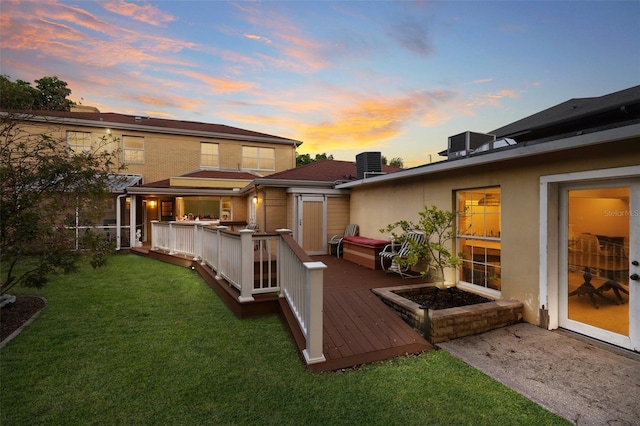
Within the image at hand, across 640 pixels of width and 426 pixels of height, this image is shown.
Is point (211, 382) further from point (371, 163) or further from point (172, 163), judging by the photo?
point (172, 163)

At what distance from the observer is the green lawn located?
239 centimetres

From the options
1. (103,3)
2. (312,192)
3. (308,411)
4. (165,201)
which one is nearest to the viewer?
(308,411)

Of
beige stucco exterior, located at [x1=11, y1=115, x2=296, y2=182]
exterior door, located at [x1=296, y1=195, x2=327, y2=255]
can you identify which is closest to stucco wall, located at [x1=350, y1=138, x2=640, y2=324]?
exterior door, located at [x1=296, y1=195, x2=327, y2=255]

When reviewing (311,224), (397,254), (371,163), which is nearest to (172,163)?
(311,224)

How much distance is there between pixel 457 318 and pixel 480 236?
7.15ft

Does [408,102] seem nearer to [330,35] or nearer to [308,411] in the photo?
[330,35]

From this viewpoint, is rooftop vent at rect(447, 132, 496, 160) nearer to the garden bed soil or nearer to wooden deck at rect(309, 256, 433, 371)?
the garden bed soil

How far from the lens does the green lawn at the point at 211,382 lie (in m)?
2.39

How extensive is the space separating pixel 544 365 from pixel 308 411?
2.70m

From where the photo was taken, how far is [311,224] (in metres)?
9.84

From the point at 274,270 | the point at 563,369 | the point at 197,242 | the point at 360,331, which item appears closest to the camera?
the point at 563,369

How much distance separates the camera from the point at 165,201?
1431cm

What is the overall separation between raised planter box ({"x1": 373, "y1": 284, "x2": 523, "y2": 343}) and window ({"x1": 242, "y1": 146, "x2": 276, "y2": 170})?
15.1 meters

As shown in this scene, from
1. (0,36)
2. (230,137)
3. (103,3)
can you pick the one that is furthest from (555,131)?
(230,137)
